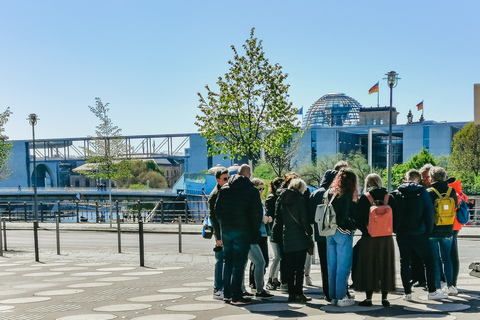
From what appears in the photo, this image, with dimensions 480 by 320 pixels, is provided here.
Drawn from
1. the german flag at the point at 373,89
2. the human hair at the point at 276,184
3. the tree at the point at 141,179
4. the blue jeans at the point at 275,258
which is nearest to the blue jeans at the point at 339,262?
the blue jeans at the point at 275,258

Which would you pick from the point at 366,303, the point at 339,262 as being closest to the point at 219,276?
the point at 339,262

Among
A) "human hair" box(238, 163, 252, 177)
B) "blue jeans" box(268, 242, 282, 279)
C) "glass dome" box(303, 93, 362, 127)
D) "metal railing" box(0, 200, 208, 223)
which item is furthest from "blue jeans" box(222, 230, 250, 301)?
"glass dome" box(303, 93, 362, 127)

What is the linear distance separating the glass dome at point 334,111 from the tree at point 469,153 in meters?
95.4

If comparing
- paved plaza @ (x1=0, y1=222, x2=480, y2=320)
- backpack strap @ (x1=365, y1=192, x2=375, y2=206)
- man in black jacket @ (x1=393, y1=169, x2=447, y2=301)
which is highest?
backpack strap @ (x1=365, y1=192, x2=375, y2=206)

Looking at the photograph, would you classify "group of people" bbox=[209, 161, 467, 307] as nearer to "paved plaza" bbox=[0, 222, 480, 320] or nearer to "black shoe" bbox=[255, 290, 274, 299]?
"black shoe" bbox=[255, 290, 274, 299]

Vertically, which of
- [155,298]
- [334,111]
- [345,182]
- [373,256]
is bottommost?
[155,298]

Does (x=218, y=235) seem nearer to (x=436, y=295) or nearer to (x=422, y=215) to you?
(x=422, y=215)

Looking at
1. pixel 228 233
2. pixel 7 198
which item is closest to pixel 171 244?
pixel 228 233

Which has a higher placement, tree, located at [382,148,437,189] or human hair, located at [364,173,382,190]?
human hair, located at [364,173,382,190]

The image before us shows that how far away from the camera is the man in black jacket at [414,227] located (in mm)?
7383

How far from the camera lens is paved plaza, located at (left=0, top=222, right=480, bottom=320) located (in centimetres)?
670

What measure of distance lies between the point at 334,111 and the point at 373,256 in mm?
166950

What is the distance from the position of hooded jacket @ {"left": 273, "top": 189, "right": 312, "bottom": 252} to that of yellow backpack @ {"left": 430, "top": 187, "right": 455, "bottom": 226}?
1707mm

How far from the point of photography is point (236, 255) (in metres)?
7.40
